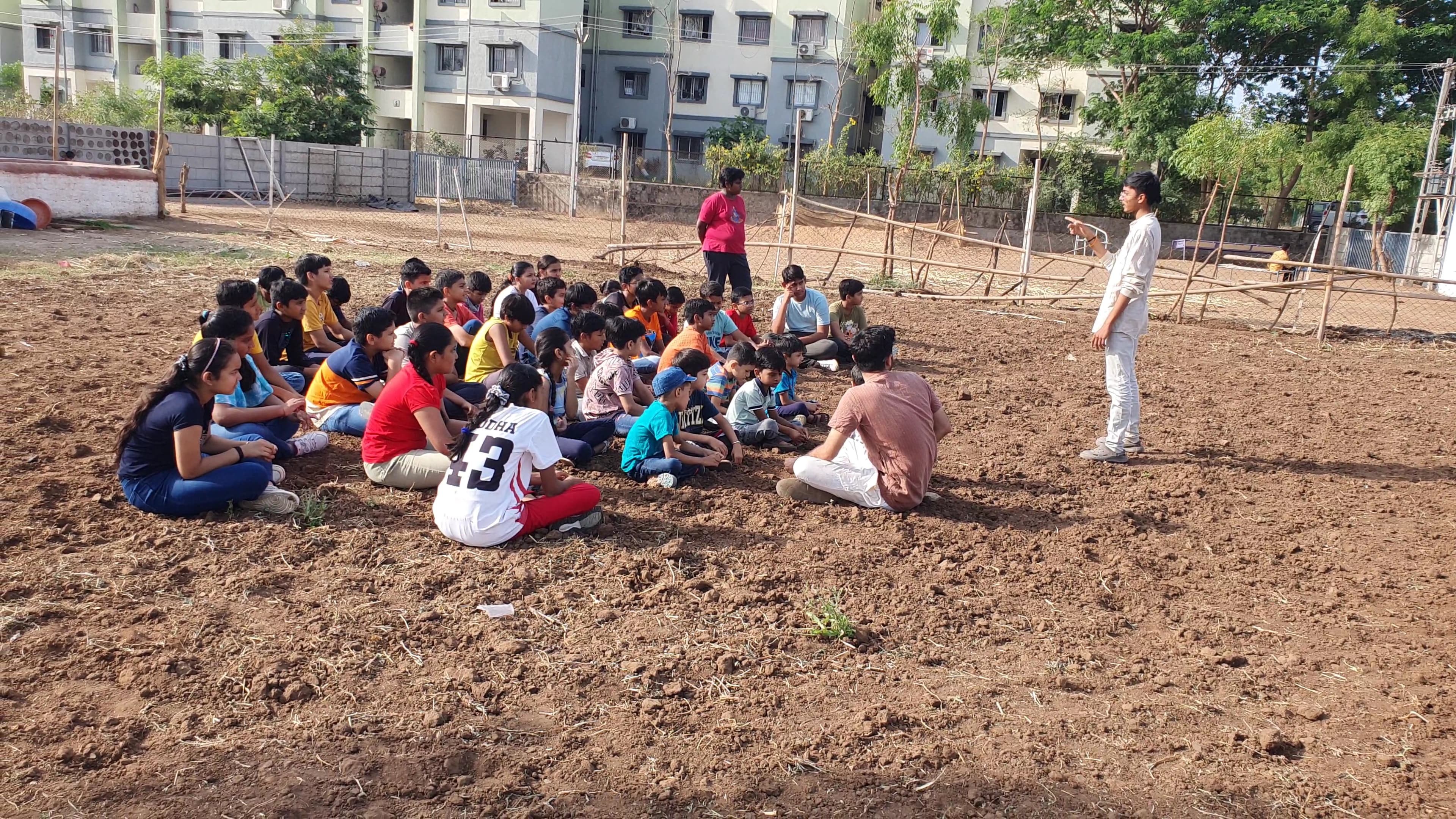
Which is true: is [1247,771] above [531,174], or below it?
below

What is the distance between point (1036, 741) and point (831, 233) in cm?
2379

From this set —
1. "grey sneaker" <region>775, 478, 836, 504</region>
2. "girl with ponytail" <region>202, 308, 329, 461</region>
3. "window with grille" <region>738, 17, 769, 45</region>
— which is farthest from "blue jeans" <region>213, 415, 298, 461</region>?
"window with grille" <region>738, 17, 769, 45</region>

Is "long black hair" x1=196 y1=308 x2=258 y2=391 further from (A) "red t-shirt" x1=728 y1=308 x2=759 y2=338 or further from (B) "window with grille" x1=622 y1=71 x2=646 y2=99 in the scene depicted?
(B) "window with grille" x1=622 y1=71 x2=646 y2=99

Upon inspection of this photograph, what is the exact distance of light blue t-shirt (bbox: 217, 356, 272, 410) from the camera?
5.88 meters

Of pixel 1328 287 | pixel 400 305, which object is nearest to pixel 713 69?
pixel 1328 287

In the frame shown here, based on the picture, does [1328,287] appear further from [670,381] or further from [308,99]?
[308,99]

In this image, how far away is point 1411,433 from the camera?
26.6 ft

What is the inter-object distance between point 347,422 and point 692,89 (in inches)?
1461

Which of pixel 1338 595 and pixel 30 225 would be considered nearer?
pixel 1338 595

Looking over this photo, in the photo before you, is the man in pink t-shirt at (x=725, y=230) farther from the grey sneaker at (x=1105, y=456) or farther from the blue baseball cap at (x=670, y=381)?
→ the blue baseball cap at (x=670, y=381)

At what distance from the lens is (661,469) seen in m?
5.93

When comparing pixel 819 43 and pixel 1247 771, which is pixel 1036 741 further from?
pixel 819 43

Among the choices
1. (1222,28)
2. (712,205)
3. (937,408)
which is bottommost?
(937,408)

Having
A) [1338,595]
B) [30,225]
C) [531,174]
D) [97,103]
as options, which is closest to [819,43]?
[531,174]
